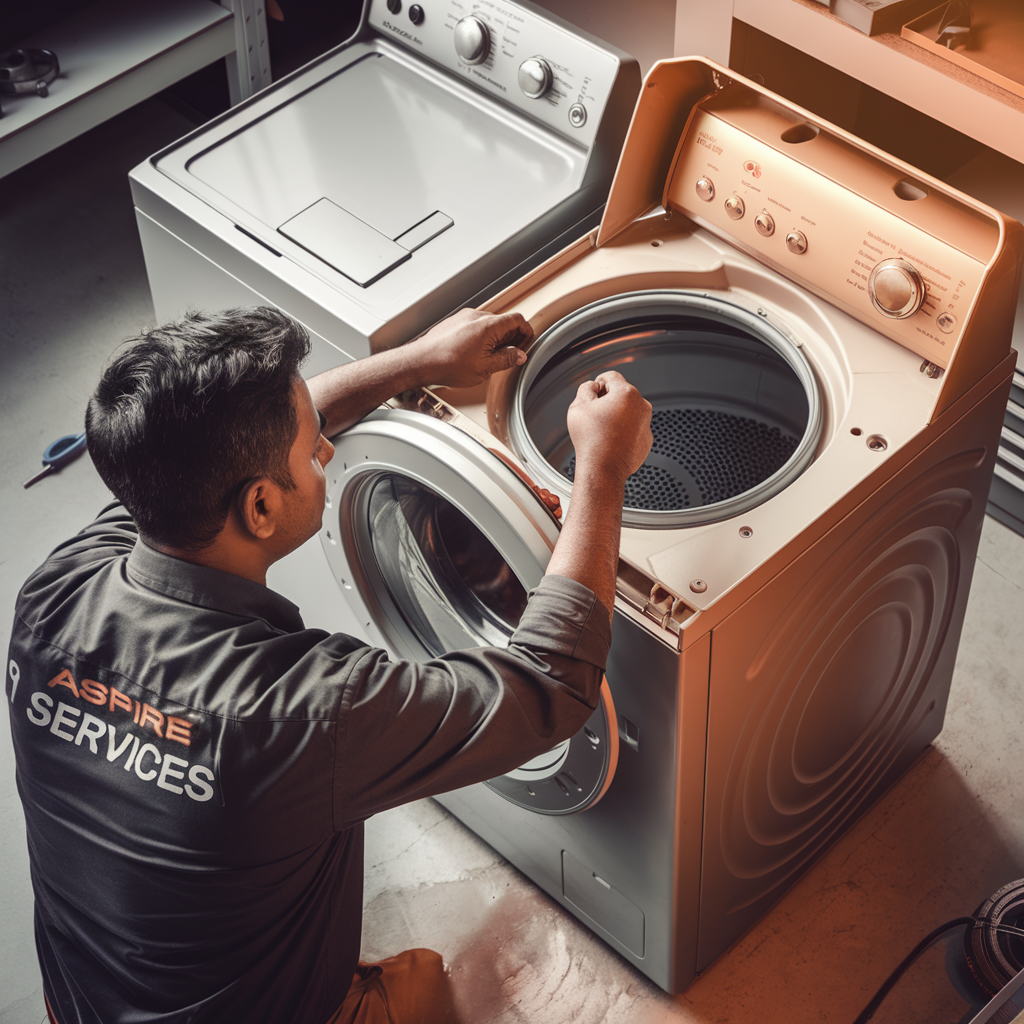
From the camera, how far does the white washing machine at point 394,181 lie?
1.85 m

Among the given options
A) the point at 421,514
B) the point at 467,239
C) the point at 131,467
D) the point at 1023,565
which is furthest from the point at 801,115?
the point at 1023,565

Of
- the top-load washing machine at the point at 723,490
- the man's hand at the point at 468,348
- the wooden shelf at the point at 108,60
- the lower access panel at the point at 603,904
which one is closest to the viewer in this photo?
the top-load washing machine at the point at 723,490

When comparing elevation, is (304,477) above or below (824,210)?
below

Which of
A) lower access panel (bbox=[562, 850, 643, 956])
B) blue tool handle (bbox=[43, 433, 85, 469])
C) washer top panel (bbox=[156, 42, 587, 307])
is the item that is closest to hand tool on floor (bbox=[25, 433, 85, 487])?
blue tool handle (bbox=[43, 433, 85, 469])

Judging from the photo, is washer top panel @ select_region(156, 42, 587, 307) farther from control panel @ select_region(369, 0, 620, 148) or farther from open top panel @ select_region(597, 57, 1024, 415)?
open top panel @ select_region(597, 57, 1024, 415)

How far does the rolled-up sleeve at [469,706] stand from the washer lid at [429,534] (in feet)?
0.59

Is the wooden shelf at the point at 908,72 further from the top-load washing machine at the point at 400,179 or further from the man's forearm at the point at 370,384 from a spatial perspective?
the man's forearm at the point at 370,384

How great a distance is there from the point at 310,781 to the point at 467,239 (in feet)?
3.21

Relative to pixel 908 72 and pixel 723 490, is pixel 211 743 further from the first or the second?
pixel 908 72

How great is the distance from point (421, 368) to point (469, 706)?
552mm

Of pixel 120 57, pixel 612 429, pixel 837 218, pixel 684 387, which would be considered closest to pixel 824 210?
pixel 837 218

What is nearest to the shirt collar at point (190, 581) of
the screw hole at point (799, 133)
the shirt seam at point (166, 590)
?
the shirt seam at point (166, 590)

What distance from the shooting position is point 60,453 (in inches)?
112

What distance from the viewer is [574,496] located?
1.40 m
